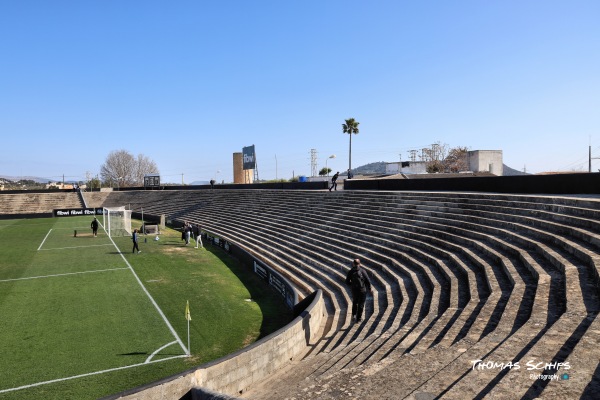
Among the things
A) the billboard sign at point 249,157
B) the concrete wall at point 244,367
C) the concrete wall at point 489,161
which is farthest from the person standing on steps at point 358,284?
the billboard sign at point 249,157

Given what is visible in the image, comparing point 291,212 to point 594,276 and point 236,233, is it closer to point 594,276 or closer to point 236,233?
point 236,233

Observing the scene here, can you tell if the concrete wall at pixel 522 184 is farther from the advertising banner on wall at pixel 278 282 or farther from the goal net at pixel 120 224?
the goal net at pixel 120 224

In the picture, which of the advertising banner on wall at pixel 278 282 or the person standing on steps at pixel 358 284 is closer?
the person standing on steps at pixel 358 284

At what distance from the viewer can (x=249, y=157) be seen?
229 feet

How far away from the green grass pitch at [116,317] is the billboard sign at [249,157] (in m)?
44.4

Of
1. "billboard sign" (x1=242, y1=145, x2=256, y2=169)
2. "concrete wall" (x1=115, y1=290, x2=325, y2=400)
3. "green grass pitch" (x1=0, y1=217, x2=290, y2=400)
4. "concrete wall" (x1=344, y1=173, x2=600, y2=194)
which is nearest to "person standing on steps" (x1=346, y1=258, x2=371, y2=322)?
"concrete wall" (x1=115, y1=290, x2=325, y2=400)

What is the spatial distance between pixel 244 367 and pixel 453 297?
498 cm

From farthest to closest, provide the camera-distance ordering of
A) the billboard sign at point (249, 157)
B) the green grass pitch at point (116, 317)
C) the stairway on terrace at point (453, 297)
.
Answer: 1. the billboard sign at point (249, 157)
2. the green grass pitch at point (116, 317)
3. the stairway on terrace at point (453, 297)

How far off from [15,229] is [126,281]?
30.0 metres

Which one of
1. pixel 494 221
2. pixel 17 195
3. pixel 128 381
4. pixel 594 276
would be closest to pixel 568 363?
pixel 594 276

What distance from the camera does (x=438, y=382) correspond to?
4.92 metres

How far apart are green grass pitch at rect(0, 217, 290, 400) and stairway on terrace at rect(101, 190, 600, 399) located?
2862 millimetres

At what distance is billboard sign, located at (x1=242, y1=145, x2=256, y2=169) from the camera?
225 ft

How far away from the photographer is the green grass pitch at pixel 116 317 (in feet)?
32.5
